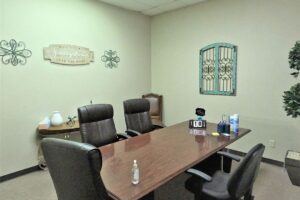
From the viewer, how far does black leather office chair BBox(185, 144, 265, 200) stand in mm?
1487

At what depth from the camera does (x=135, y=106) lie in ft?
10.7

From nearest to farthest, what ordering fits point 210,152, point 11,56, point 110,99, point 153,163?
1. point 153,163
2. point 210,152
3. point 11,56
4. point 110,99

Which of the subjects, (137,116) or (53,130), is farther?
(137,116)

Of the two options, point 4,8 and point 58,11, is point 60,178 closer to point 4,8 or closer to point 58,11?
point 4,8

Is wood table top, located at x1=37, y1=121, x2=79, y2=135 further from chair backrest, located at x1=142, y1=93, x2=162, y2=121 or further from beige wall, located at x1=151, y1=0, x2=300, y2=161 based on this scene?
beige wall, located at x1=151, y1=0, x2=300, y2=161

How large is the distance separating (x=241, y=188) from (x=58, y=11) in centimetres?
341

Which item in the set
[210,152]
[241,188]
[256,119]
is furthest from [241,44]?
[241,188]

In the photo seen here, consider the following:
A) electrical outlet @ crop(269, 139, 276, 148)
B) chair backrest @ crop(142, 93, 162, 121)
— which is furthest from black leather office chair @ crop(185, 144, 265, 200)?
chair backrest @ crop(142, 93, 162, 121)

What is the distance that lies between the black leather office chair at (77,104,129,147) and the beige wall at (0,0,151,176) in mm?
1077

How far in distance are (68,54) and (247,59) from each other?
293 centimetres

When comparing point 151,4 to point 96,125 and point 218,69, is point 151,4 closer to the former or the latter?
point 218,69

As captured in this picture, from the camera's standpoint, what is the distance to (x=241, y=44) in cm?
364

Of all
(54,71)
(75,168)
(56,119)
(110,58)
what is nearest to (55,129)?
(56,119)

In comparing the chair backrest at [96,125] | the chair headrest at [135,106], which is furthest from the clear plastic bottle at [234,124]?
the chair backrest at [96,125]
